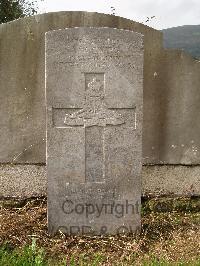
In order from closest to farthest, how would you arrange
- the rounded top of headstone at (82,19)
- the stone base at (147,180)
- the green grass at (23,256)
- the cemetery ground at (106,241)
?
the green grass at (23,256) → the cemetery ground at (106,241) → the rounded top of headstone at (82,19) → the stone base at (147,180)

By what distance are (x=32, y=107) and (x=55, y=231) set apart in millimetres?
1175

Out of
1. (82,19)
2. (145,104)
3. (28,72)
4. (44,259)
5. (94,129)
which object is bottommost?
(44,259)

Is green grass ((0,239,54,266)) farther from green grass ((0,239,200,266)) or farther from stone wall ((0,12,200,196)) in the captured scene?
stone wall ((0,12,200,196))

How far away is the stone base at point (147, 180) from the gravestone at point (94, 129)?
27.4 inches

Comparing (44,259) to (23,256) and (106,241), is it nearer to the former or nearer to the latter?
(23,256)

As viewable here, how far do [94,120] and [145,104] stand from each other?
79cm

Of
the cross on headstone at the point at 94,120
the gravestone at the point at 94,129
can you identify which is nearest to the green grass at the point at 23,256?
the gravestone at the point at 94,129

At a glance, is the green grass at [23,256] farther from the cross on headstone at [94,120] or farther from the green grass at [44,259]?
the cross on headstone at [94,120]

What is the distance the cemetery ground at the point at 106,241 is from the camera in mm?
2947

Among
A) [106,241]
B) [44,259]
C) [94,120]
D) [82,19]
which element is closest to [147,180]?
[106,241]

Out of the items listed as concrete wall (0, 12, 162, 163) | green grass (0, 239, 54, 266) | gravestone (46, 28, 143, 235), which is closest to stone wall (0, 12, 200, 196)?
concrete wall (0, 12, 162, 163)

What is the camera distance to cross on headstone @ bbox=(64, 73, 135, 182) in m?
3.28

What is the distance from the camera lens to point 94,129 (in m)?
3.35

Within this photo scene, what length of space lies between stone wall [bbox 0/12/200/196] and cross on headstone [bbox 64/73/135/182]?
28.4 inches
